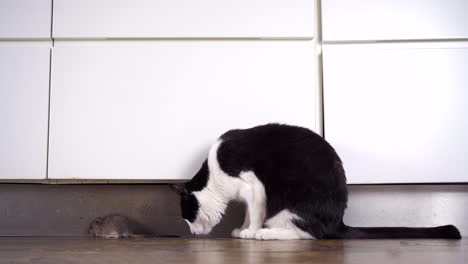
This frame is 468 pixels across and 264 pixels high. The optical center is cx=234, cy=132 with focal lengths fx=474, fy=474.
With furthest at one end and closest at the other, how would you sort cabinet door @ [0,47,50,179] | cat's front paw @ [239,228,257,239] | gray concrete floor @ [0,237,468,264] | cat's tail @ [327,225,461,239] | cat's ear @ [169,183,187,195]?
cabinet door @ [0,47,50,179], cat's ear @ [169,183,187,195], cat's front paw @ [239,228,257,239], cat's tail @ [327,225,461,239], gray concrete floor @ [0,237,468,264]

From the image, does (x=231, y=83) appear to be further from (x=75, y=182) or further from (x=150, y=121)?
(x=75, y=182)

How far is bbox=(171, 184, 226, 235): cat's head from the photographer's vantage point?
6.47ft

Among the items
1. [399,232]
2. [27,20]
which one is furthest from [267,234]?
[27,20]

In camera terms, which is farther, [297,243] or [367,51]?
[367,51]

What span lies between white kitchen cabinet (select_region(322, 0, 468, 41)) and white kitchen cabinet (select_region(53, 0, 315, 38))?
134 mm

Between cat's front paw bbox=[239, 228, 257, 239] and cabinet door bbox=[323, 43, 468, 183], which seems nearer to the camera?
cat's front paw bbox=[239, 228, 257, 239]

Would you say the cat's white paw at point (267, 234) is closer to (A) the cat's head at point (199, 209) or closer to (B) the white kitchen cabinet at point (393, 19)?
(A) the cat's head at point (199, 209)

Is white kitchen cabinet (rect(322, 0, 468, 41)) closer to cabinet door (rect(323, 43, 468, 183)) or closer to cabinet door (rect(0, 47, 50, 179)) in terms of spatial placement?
cabinet door (rect(323, 43, 468, 183))

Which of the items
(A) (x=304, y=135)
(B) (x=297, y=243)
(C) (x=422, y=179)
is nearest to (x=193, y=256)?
(B) (x=297, y=243)

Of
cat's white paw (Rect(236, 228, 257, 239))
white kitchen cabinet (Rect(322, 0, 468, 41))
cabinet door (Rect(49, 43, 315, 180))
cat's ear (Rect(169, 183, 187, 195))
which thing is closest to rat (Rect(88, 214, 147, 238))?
cabinet door (Rect(49, 43, 315, 180))

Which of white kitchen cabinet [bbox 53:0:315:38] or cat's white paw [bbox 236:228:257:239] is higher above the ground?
white kitchen cabinet [bbox 53:0:315:38]

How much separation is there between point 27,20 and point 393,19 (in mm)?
1586

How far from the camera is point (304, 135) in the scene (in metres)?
1.88

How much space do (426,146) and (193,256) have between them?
1203 mm
